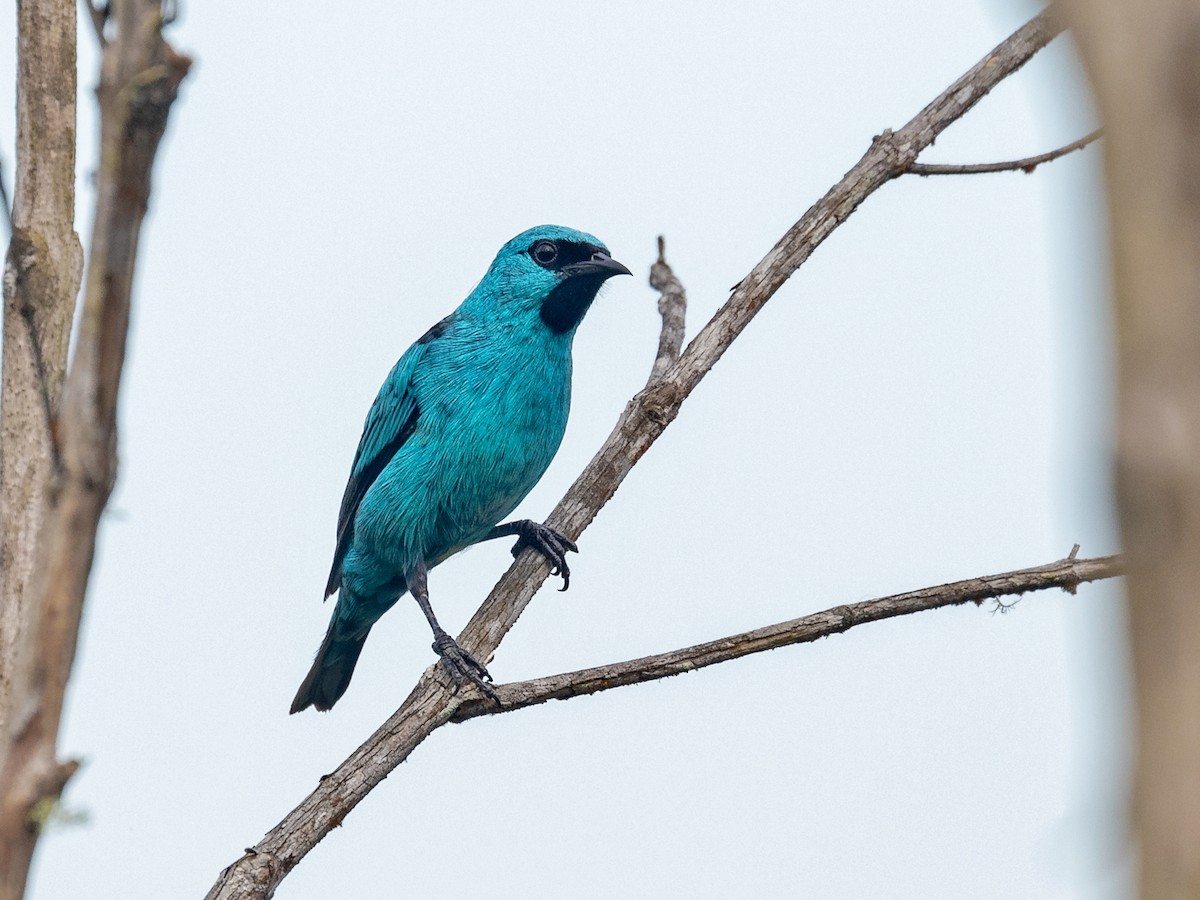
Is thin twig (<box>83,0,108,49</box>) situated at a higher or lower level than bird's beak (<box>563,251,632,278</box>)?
lower

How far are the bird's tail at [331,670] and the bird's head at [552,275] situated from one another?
1947 mm

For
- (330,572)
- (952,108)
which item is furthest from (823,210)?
(330,572)

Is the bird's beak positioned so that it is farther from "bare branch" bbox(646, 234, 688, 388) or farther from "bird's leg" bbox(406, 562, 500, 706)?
"bird's leg" bbox(406, 562, 500, 706)

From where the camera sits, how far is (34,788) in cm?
189

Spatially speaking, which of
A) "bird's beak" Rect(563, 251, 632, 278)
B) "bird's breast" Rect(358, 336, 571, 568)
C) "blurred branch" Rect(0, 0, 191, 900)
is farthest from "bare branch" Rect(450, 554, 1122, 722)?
"bird's beak" Rect(563, 251, 632, 278)

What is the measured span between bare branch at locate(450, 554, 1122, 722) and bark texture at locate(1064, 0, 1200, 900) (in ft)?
8.41

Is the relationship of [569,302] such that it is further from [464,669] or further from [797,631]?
[797,631]

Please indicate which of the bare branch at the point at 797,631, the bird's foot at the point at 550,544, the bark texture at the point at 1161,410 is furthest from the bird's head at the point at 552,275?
the bark texture at the point at 1161,410

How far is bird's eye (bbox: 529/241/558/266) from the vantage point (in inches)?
293

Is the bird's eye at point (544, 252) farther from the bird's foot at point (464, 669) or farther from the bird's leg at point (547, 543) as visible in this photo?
the bird's foot at point (464, 669)

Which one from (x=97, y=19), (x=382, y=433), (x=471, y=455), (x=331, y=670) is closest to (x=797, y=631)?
(x=471, y=455)

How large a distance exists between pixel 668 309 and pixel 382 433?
1.90 meters

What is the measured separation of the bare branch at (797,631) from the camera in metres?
4.32

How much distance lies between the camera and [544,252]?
7.49 meters
